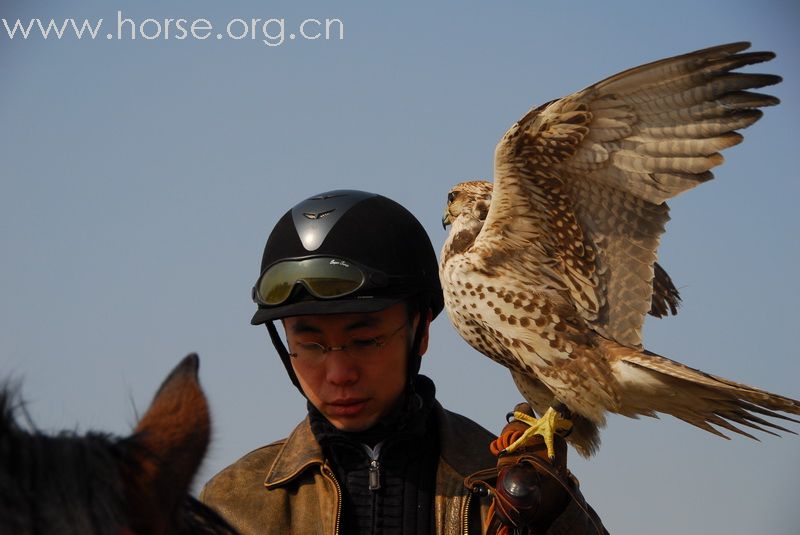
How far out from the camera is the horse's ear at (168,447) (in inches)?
72.8

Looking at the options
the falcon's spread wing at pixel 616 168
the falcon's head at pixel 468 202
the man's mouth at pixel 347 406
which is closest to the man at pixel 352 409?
the man's mouth at pixel 347 406

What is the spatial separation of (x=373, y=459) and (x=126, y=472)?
7.78ft

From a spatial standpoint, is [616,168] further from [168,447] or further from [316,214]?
[168,447]

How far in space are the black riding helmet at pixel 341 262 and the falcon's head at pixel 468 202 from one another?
1.24m

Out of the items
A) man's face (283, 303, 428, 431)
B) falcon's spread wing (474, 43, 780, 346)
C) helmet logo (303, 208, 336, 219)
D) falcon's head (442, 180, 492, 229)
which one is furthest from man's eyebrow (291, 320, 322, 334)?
falcon's head (442, 180, 492, 229)

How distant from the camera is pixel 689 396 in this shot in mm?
4832

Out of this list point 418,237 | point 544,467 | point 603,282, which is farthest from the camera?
point 603,282

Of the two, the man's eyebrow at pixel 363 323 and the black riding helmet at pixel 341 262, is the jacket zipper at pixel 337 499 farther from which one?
the man's eyebrow at pixel 363 323

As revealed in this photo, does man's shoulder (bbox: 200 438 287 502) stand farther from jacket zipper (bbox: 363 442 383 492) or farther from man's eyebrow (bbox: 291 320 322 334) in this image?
man's eyebrow (bbox: 291 320 322 334)

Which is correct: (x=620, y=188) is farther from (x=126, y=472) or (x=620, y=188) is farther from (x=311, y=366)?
(x=126, y=472)

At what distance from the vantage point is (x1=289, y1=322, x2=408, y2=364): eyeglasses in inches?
160

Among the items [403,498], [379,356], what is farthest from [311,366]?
[403,498]

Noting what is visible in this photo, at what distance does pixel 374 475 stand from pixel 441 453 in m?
0.31

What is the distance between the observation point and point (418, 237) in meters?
4.52
